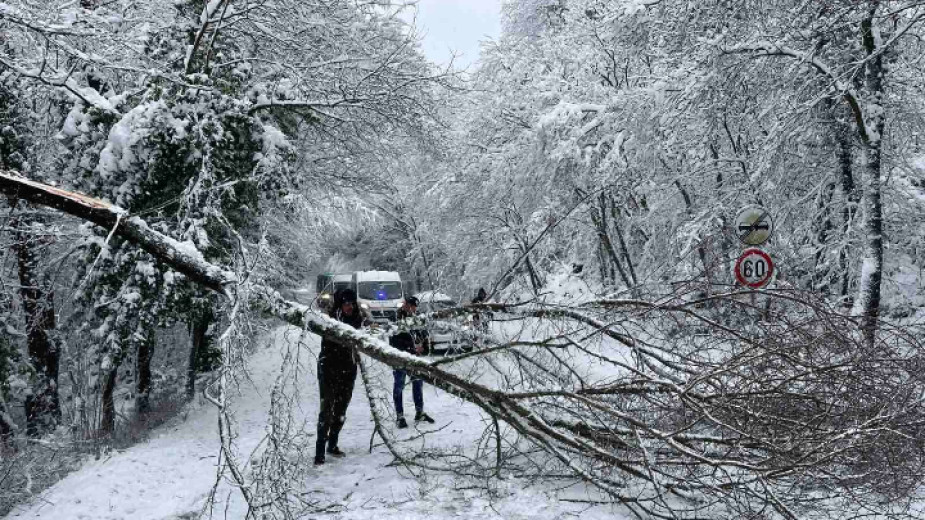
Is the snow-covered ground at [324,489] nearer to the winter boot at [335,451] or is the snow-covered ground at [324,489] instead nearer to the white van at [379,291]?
the winter boot at [335,451]

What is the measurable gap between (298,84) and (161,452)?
19.2 feet

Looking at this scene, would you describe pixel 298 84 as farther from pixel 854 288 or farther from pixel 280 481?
pixel 854 288

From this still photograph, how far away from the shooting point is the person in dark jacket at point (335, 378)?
24.3ft

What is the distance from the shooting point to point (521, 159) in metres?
17.3

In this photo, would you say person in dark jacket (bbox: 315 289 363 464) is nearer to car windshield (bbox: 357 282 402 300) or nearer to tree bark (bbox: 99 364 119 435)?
tree bark (bbox: 99 364 119 435)

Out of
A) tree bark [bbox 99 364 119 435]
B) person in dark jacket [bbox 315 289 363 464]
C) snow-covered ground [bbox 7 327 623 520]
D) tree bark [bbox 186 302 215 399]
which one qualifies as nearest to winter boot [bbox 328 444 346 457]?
person in dark jacket [bbox 315 289 363 464]

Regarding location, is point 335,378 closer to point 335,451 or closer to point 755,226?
point 335,451

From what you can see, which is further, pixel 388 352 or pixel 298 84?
pixel 298 84

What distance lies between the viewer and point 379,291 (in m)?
23.5

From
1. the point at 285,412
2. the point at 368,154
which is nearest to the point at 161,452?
the point at 285,412

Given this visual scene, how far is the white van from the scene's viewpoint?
74.0 feet

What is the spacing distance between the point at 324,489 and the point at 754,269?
5.48 metres

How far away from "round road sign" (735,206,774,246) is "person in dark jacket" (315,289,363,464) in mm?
5098

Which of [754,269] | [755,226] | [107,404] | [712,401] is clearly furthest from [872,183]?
[107,404]
